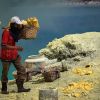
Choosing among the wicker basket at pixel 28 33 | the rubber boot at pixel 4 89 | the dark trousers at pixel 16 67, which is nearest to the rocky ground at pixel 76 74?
the rubber boot at pixel 4 89

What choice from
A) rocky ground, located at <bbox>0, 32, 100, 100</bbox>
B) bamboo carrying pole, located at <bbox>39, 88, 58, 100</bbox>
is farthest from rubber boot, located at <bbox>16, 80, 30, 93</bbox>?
bamboo carrying pole, located at <bbox>39, 88, 58, 100</bbox>

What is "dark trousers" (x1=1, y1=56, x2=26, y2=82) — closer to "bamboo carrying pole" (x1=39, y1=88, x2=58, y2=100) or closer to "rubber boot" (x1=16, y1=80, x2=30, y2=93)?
"rubber boot" (x1=16, y1=80, x2=30, y2=93)

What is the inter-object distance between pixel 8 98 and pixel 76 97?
137cm

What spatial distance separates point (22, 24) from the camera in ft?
40.3

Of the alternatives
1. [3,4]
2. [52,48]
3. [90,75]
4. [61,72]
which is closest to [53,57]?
[52,48]

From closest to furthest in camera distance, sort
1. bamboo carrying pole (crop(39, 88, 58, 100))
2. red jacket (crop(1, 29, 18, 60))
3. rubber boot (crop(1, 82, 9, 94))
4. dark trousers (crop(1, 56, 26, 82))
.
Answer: bamboo carrying pole (crop(39, 88, 58, 100))
red jacket (crop(1, 29, 18, 60))
dark trousers (crop(1, 56, 26, 82))
rubber boot (crop(1, 82, 9, 94))

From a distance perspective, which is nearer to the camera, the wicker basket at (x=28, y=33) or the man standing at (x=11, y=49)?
the man standing at (x=11, y=49)

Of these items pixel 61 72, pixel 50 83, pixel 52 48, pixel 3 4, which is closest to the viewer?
pixel 50 83

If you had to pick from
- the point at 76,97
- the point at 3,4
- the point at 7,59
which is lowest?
A: the point at 76,97

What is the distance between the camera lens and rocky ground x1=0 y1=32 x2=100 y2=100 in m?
12.0

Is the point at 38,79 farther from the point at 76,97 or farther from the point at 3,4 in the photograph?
the point at 3,4

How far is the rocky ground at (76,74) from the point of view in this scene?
12.0 m

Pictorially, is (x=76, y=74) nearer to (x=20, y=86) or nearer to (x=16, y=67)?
(x=20, y=86)

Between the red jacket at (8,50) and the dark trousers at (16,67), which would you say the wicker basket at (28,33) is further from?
the dark trousers at (16,67)
